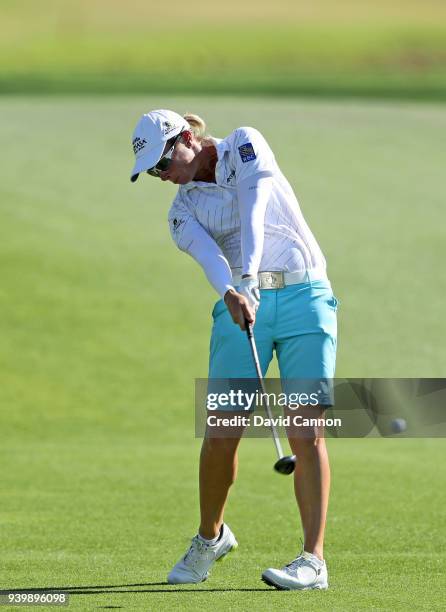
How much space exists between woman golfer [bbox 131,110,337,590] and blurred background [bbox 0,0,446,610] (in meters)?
0.35

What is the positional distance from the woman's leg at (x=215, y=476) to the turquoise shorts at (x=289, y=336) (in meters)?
0.28

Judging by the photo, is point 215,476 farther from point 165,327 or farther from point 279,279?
point 165,327

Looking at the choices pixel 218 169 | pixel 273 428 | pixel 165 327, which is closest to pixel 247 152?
pixel 218 169

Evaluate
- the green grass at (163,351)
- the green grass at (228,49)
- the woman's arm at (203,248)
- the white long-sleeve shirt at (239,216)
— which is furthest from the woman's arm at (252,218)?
the green grass at (228,49)

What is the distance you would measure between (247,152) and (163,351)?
901 cm

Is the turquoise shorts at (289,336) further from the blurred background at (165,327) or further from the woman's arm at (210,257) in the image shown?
the blurred background at (165,327)

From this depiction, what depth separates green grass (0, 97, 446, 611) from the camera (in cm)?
616

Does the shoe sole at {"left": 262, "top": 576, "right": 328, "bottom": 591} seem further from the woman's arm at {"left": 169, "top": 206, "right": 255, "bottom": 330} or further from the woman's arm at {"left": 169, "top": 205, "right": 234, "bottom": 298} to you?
the woman's arm at {"left": 169, "top": 205, "right": 234, "bottom": 298}

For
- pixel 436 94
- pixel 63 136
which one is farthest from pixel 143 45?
pixel 63 136

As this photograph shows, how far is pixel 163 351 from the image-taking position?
14406 millimetres

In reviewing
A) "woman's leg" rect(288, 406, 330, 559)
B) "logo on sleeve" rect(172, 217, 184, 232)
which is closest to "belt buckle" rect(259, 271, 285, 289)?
"logo on sleeve" rect(172, 217, 184, 232)

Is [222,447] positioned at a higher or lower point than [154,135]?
lower

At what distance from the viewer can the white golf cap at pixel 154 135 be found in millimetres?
5406

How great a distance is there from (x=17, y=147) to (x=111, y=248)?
5444mm
